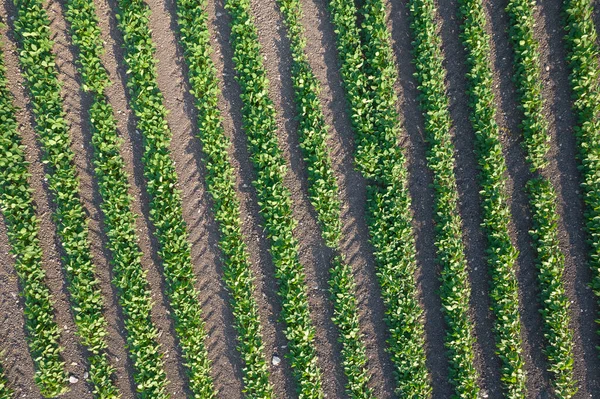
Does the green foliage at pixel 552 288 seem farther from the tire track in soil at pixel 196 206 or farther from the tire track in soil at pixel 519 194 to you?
the tire track in soil at pixel 196 206

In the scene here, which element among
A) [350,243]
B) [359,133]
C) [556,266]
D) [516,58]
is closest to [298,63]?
[359,133]

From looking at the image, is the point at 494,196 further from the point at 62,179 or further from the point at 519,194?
the point at 62,179

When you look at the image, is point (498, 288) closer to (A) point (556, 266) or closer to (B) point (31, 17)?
(A) point (556, 266)

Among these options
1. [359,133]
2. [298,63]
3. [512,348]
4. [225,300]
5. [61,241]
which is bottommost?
[512,348]

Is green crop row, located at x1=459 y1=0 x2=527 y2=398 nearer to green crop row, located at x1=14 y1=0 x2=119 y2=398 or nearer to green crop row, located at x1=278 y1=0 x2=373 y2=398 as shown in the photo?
green crop row, located at x1=278 y1=0 x2=373 y2=398

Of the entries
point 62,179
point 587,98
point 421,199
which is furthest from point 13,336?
point 587,98

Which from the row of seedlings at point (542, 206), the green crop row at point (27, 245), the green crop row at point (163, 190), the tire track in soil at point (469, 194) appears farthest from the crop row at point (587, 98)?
the green crop row at point (27, 245)
